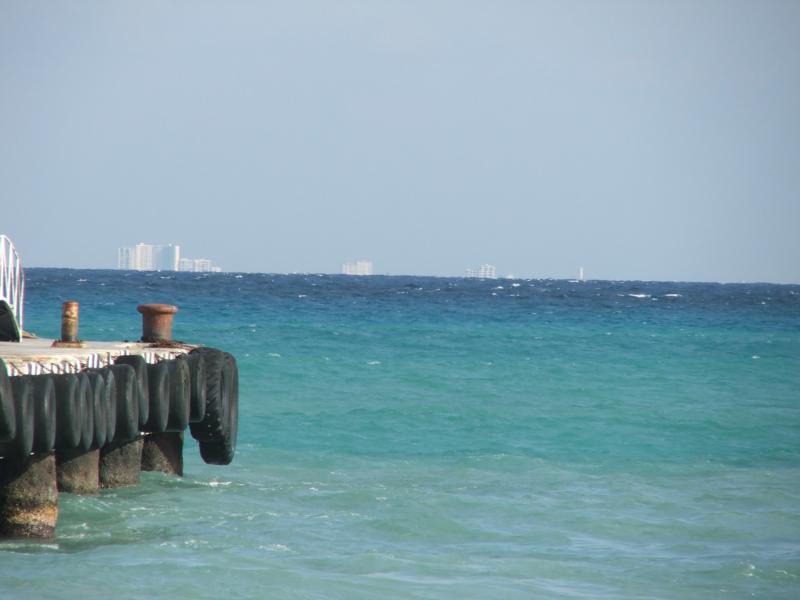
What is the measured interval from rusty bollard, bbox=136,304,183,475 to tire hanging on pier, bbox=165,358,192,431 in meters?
1.23

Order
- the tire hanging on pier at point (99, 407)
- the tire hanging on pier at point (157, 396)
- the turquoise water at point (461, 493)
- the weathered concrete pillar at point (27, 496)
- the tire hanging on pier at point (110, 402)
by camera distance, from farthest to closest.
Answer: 1. the tire hanging on pier at point (157, 396)
2. the tire hanging on pier at point (110, 402)
3. the tire hanging on pier at point (99, 407)
4. the weathered concrete pillar at point (27, 496)
5. the turquoise water at point (461, 493)

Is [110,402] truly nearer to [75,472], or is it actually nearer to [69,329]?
[75,472]

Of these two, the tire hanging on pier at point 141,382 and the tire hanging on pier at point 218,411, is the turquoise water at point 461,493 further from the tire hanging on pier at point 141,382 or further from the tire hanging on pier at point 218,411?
the tire hanging on pier at point 141,382

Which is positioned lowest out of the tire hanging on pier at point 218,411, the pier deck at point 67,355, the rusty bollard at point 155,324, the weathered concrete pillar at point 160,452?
the weathered concrete pillar at point 160,452

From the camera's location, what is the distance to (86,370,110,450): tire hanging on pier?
1149cm

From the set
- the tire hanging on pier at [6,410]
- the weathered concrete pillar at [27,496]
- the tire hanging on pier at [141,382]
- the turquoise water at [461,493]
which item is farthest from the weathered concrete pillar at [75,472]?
the tire hanging on pier at [6,410]

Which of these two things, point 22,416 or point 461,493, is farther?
point 461,493

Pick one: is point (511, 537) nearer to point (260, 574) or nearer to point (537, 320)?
point (260, 574)

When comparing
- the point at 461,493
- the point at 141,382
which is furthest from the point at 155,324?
the point at 461,493

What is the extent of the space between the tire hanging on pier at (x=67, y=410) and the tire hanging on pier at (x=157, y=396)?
1865 millimetres

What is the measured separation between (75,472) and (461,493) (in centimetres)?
484

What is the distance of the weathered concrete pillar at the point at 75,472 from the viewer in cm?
1262

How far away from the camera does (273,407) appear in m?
24.4

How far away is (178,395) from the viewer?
13.4m
